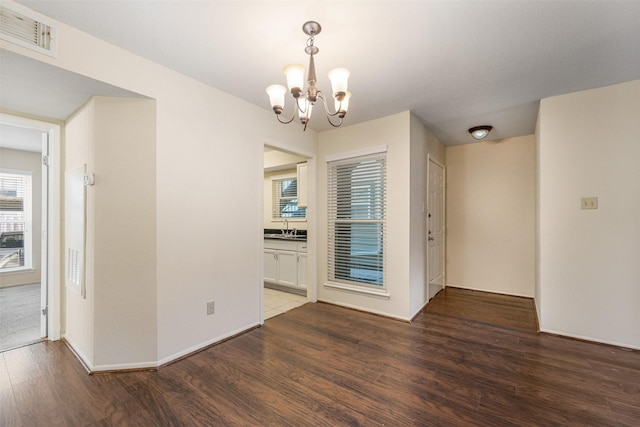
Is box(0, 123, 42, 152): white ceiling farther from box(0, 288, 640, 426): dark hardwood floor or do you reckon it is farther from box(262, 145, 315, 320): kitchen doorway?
box(262, 145, 315, 320): kitchen doorway

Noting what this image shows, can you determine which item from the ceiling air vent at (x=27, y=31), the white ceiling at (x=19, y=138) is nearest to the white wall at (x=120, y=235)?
the ceiling air vent at (x=27, y=31)

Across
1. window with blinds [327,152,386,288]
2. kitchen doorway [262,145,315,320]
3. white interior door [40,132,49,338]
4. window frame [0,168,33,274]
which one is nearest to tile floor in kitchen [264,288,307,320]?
kitchen doorway [262,145,315,320]

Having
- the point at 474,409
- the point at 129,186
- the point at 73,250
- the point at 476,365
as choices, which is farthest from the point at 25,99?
the point at 476,365

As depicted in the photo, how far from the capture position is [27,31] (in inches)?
66.5

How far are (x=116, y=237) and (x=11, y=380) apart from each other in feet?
4.22

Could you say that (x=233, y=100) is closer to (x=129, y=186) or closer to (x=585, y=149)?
(x=129, y=186)

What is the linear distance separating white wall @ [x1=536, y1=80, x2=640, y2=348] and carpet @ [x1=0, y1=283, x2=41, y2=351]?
540 cm

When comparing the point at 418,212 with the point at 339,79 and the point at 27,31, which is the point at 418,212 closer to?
the point at 339,79

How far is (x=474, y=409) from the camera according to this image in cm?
177

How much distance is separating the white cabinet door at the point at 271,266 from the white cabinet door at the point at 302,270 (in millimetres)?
532

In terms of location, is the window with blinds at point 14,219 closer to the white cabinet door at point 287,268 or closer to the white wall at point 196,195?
the white wall at point 196,195

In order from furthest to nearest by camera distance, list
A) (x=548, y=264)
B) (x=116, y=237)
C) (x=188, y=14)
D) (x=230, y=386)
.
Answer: (x=548, y=264) → (x=116, y=237) → (x=230, y=386) → (x=188, y=14)

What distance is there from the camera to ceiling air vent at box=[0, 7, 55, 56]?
5.31 ft

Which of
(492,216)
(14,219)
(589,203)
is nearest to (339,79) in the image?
(589,203)
